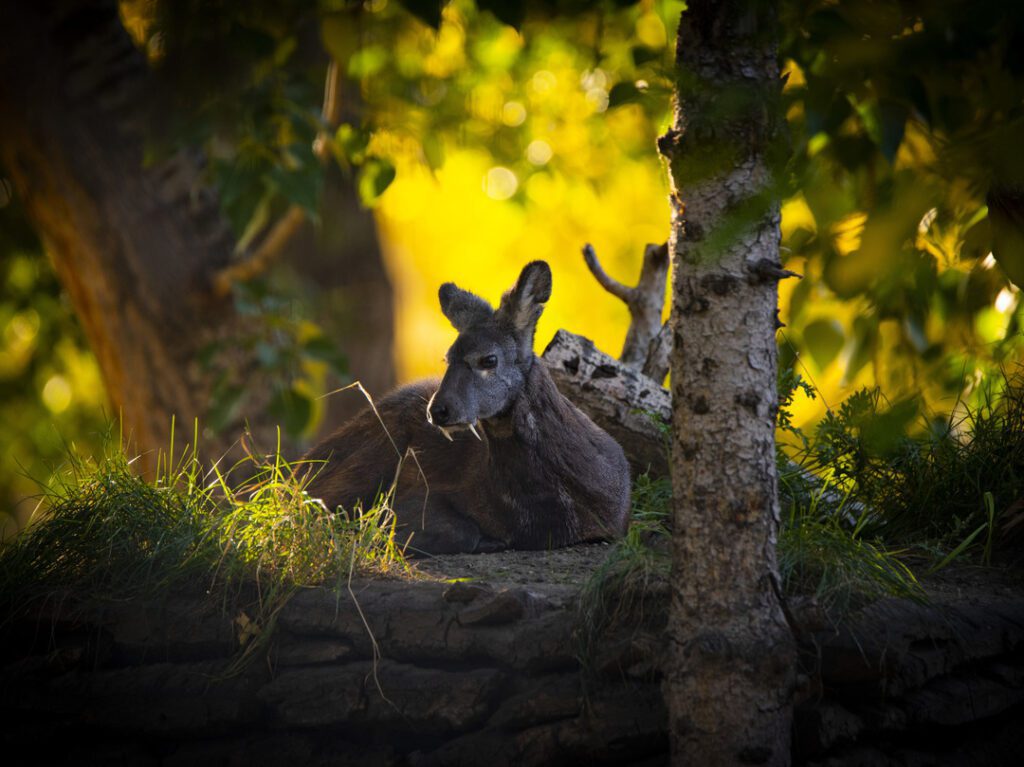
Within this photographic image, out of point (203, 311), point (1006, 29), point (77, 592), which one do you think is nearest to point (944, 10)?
point (1006, 29)

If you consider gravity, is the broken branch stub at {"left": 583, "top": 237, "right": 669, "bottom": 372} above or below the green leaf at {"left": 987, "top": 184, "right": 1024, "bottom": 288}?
above

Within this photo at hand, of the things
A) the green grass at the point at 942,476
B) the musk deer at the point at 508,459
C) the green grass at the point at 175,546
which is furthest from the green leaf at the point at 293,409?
the green grass at the point at 942,476

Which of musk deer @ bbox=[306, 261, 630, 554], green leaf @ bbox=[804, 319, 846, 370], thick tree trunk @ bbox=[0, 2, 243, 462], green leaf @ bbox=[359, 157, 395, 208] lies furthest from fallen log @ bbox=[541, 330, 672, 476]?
thick tree trunk @ bbox=[0, 2, 243, 462]

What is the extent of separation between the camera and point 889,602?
3336 mm

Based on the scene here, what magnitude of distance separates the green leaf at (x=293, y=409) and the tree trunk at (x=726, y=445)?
3377mm

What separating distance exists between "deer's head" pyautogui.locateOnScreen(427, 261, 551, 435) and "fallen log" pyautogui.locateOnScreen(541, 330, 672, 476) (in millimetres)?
776

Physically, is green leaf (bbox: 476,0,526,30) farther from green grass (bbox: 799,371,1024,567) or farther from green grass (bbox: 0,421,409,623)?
green grass (bbox: 799,371,1024,567)

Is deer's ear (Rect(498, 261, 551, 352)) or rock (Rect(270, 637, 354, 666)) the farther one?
deer's ear (Rect(498, 261, 551, 352))

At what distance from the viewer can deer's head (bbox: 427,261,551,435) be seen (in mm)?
4742

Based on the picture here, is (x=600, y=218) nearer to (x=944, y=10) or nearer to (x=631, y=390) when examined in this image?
(x=631, y=390)

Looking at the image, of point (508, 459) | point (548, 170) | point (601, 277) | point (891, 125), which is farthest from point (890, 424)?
point (548, 170)

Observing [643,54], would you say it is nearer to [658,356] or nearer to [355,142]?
[355,142]

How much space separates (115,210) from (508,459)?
3565 mm

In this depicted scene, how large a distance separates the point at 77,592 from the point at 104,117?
406 cm
